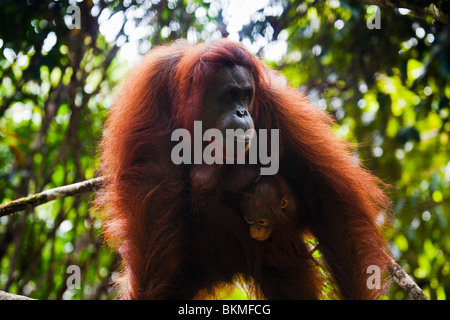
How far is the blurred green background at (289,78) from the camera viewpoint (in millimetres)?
3816

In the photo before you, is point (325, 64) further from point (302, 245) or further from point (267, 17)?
point (302, 245)

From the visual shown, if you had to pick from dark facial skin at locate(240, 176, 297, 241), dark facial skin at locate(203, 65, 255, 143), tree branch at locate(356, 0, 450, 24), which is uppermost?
tree branch at locate(356, 0, 450, 24)

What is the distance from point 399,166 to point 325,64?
131cm

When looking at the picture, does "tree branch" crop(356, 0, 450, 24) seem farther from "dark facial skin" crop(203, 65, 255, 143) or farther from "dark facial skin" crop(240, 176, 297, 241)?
"dark facial skin" crop(240, 176, 297, 241)

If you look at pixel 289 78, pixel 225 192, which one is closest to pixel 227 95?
pixel 225 192

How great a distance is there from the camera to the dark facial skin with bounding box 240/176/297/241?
7.04 ft

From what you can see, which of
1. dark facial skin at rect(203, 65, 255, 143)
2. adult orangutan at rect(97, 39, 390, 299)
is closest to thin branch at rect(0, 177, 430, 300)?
adult orangutan at rect(97, 39, 390, 299)

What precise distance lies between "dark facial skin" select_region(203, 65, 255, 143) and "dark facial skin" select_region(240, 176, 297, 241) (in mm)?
347

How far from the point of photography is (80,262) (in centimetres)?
489

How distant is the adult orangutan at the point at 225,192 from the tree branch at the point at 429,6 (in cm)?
67

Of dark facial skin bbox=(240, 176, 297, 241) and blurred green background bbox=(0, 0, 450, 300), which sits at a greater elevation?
blurred green background bbox=(0, 0, 450, 300)

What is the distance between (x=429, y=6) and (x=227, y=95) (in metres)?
0.92

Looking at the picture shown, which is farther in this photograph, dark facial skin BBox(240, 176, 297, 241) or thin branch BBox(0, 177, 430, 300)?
thin branch BBox(0, 177, 430, 300)
